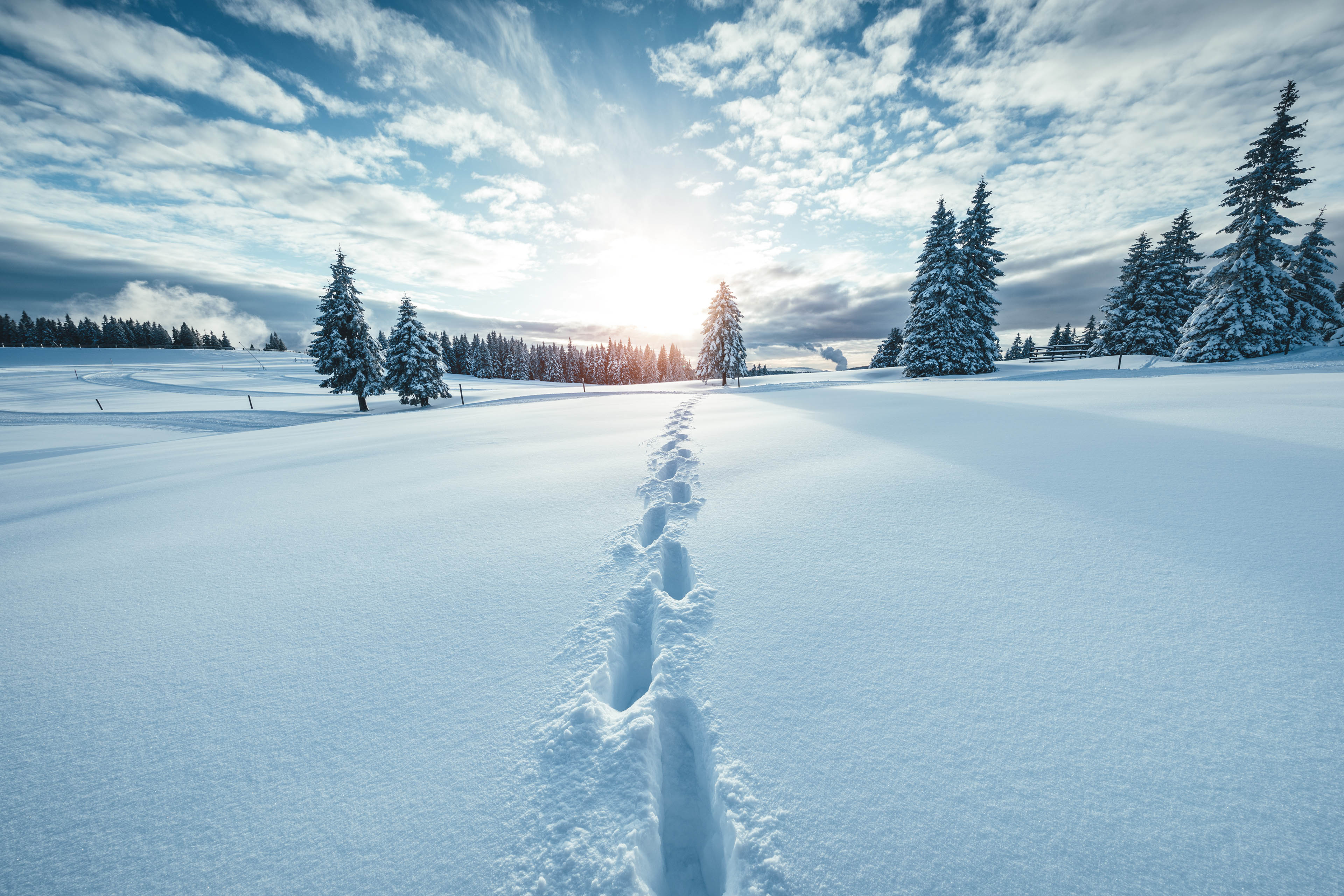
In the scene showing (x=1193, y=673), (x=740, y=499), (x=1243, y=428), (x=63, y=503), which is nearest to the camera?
(x=1193, y=673)

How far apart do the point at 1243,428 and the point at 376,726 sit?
8434mm

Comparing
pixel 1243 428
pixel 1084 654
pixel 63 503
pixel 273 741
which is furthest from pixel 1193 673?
pixel 63 503

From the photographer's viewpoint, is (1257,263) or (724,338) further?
(724,338)

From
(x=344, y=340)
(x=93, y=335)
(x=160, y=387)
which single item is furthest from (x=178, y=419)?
(x=93, y=335)

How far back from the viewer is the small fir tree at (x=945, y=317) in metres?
22.8

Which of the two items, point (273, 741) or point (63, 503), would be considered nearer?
point (273, 741)

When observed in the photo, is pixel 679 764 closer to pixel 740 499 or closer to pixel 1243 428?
pixel 740 499

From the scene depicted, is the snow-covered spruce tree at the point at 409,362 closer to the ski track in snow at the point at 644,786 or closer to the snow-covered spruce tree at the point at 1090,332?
the ski track in snow at the point at 644,786

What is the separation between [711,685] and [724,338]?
3391 cm

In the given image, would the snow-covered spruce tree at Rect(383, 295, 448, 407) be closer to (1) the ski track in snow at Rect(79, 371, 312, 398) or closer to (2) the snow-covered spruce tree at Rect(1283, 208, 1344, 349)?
(1) the ski track in snow at Rect(79, 371, 312, 398)

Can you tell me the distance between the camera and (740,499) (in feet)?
14.1

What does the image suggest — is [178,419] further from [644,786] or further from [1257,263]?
[1257,263]

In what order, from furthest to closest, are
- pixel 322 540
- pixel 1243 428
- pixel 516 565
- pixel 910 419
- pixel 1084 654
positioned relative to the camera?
1. pixel 910 419
2. pixel 1243 428
3. pixel 322 540
4. pixel 516 565
5. pixel 1084 654

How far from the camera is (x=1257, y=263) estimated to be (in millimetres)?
18047
